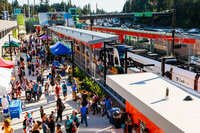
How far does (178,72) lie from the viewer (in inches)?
557

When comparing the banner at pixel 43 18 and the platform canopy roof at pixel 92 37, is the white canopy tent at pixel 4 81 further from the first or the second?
the banner at pixel 43 18

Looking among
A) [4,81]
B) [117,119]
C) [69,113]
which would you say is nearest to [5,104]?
[4,81]

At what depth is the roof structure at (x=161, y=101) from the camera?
603 centimetres

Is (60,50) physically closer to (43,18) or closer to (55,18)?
(43,18)

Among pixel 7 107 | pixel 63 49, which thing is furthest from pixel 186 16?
pixel 7 107

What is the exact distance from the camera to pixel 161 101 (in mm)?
7695

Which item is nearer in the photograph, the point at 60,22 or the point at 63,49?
the point at 63,49

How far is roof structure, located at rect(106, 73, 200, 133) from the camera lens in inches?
237

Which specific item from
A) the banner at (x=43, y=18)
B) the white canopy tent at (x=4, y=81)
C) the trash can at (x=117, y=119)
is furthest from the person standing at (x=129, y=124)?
the banner at (x=43, y=18)

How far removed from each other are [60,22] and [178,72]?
6083 centimetres

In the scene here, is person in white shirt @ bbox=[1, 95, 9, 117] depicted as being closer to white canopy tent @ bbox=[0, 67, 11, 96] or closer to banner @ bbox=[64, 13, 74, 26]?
white canopy tent @ bbox=[0, 67, 11, 96]

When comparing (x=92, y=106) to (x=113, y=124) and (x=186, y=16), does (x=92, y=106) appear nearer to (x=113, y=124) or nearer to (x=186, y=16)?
(x=113, y=124)

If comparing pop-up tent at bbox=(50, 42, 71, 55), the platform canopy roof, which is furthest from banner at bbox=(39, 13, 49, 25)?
pop-up tent at bbox=(50, 42, 71, 55)

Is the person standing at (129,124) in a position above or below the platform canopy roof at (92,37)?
below
